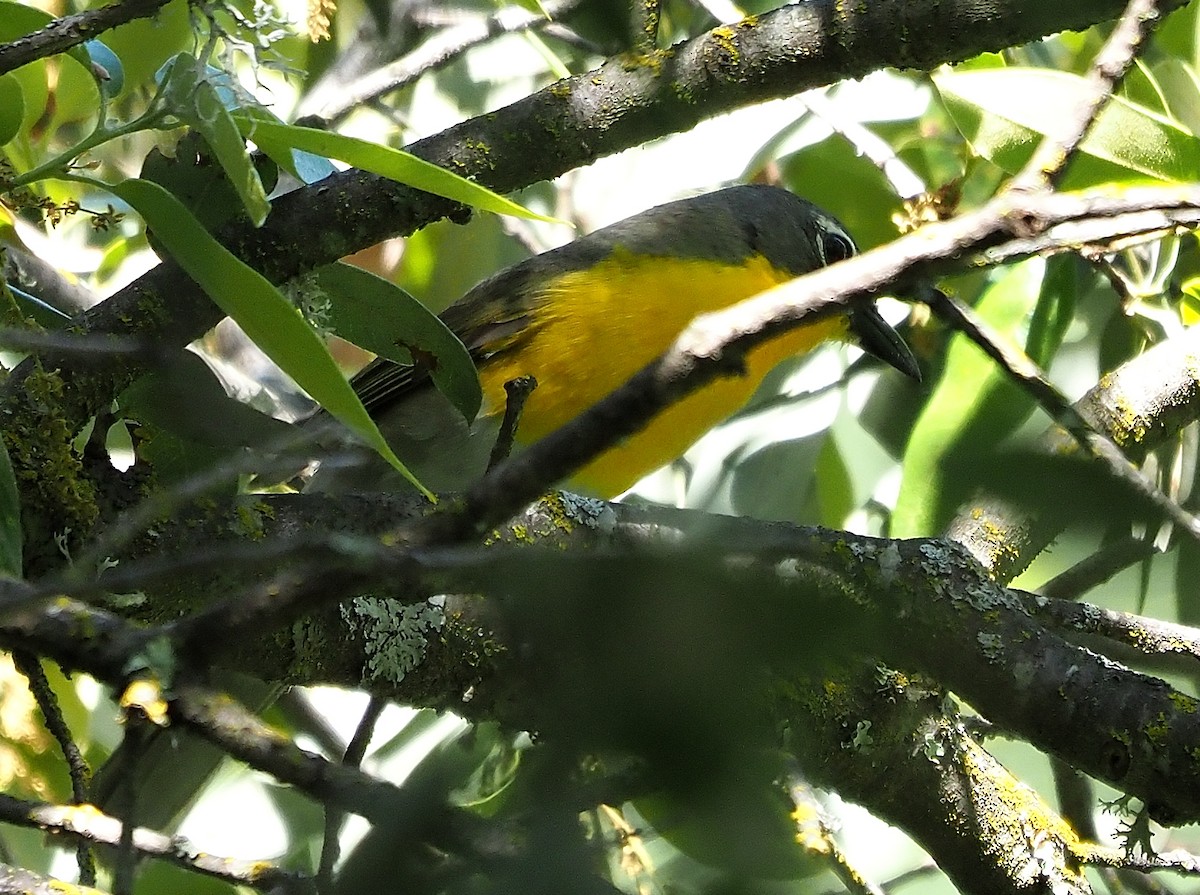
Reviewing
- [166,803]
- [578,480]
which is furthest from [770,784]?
[578,480]

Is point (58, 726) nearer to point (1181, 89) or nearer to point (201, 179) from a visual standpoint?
point (201, 179)

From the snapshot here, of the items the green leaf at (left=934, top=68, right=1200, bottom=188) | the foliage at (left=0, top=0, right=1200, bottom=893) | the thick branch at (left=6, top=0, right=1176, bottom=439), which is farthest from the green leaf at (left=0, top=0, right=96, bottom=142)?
the green leaf at (left=934, top=68, right=1200, bottom=188)

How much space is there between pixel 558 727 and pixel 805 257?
267cm

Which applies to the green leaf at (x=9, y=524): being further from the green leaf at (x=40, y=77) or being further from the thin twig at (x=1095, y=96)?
the thin twig at (x=1095, y=96)

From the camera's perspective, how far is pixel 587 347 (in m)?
2.52

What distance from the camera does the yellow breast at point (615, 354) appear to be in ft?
8.08

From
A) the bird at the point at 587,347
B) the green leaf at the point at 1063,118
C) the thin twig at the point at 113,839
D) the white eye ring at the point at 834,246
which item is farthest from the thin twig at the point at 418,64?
the thin twig at the point at 113,839

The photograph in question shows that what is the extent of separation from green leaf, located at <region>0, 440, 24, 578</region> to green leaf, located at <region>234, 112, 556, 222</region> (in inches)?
15.3

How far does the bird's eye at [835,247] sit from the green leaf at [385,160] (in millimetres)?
1990

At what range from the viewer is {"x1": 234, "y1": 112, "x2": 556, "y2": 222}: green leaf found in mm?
1143

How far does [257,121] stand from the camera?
1.19 meters

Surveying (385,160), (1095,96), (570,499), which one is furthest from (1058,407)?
(385,160)

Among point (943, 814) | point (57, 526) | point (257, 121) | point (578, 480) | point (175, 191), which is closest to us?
point (257, 121)

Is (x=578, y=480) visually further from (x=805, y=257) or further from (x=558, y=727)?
(x=558, y=727)
